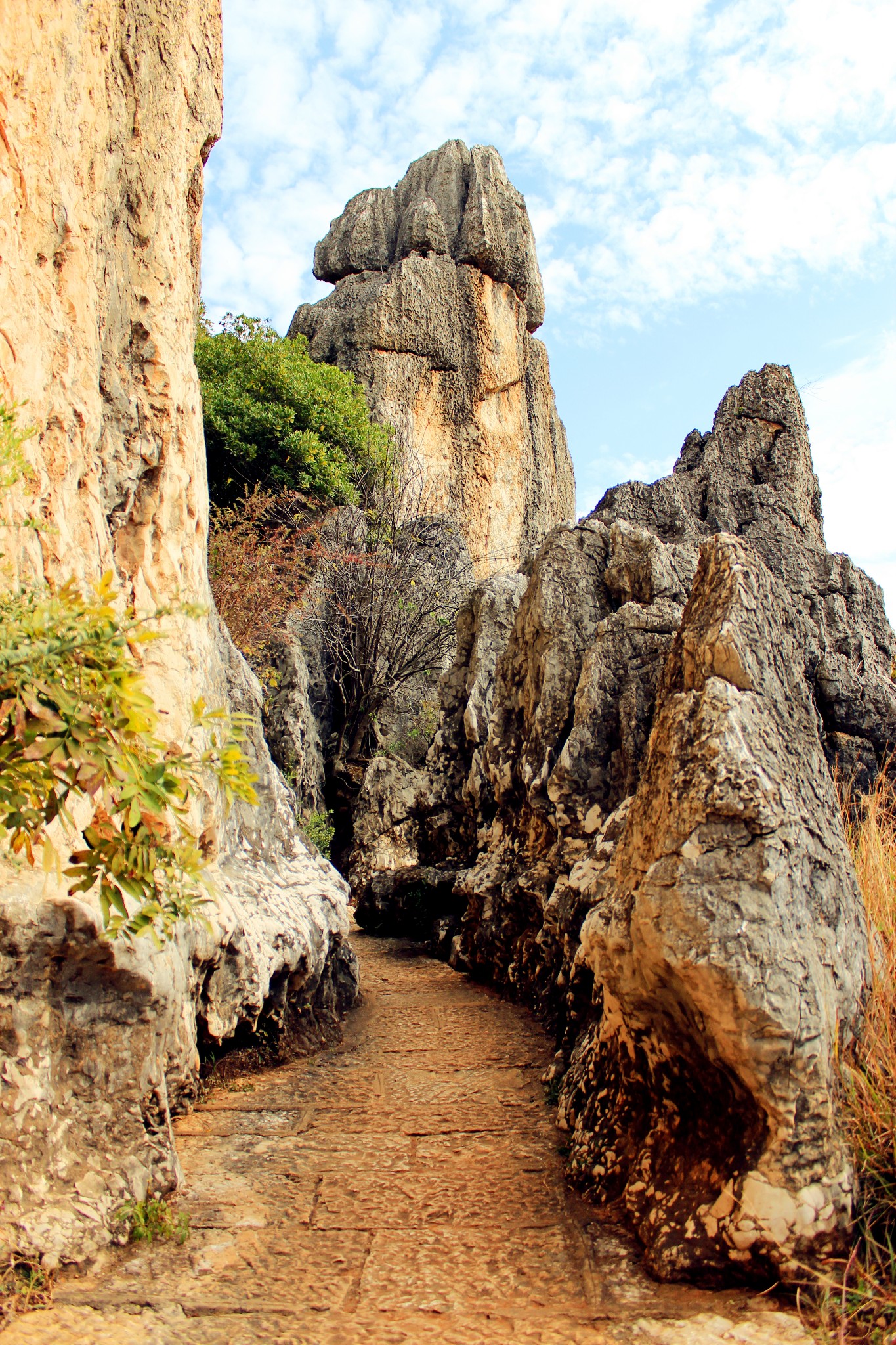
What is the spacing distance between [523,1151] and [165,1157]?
1.47 m

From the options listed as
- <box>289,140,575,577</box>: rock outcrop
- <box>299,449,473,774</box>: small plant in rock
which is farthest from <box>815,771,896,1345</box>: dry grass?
<box>289,140,575,577</box>: rock outcrop

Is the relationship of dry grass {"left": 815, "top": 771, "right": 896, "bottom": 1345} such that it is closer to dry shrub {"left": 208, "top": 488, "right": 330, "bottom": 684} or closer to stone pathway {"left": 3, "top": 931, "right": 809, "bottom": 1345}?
stone pathway {"left": 3, "top": 931, "right": 809, "bottom": 1345}

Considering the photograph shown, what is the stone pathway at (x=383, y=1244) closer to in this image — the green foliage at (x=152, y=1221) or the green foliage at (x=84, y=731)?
the green foliage at (x=152, y=1221)

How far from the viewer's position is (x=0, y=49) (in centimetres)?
311

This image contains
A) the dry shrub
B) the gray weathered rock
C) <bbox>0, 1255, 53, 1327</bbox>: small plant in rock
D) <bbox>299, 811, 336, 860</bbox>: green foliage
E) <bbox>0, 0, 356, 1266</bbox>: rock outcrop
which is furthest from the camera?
<bbox>299, 811, 336, 860</bbox>: green foliage

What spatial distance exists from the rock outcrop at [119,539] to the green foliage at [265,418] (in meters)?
8.29

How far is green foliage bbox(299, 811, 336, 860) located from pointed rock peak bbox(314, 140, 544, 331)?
13792mm

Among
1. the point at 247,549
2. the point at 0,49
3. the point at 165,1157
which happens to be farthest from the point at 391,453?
the point at 165,1157

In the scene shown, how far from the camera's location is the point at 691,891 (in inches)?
111

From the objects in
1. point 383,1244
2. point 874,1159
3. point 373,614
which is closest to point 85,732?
point 383,1244

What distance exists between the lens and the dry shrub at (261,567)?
938 cm

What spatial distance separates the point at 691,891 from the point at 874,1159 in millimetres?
911

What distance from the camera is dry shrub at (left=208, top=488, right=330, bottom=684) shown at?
9.38 metres

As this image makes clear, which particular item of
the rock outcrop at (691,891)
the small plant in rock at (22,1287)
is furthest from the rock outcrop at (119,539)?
the rock outcrop at (691,891)
